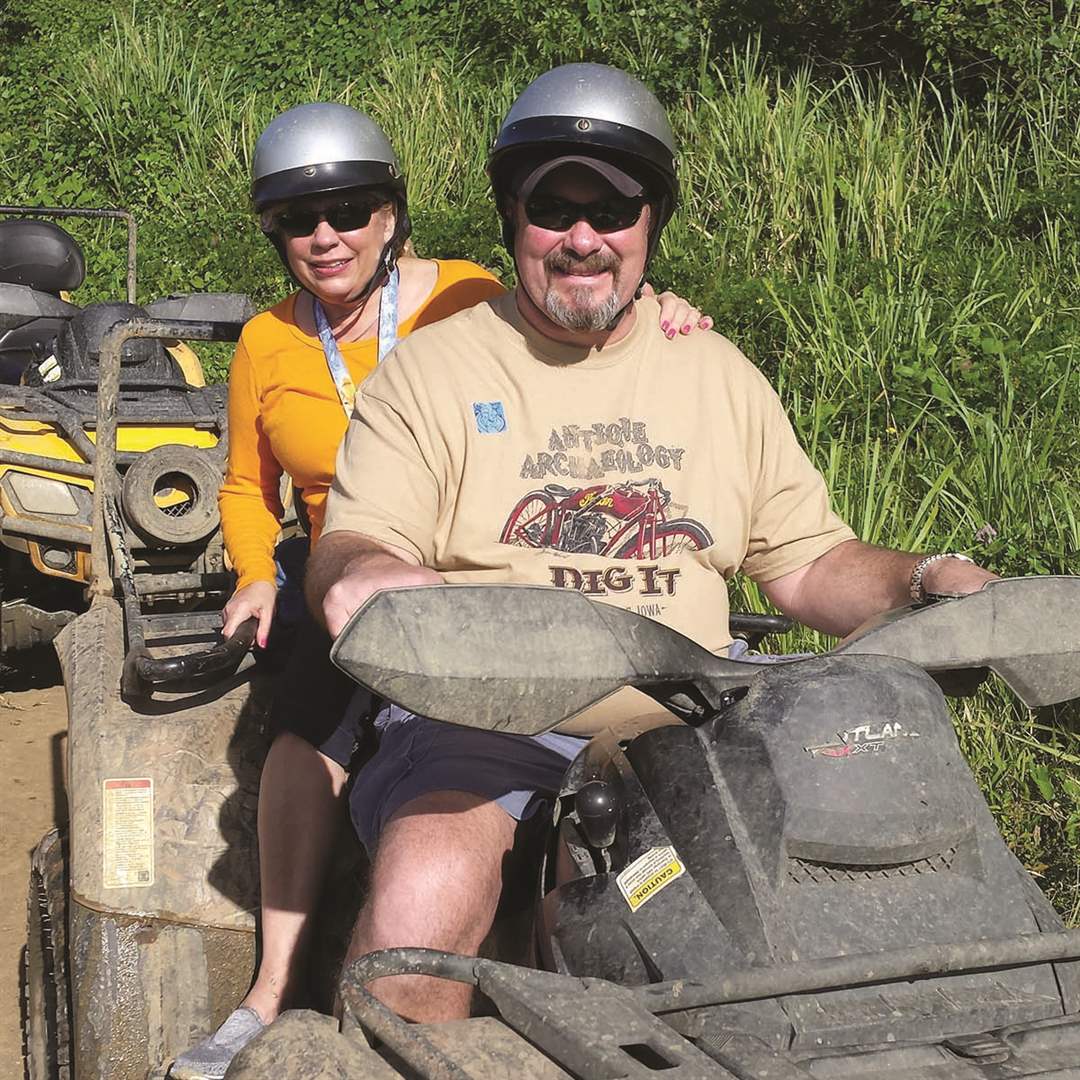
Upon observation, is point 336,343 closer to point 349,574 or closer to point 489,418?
point 489,418

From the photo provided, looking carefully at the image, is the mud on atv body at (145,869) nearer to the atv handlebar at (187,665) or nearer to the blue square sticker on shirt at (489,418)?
the atv handlebar at (187,665)

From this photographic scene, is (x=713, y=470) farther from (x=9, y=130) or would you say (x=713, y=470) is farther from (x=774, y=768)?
(x=9, y=130)

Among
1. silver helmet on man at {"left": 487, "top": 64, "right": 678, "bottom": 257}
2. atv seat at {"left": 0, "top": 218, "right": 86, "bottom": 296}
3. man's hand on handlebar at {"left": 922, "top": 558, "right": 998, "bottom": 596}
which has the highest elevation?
atv seat at {"left": 0, "top": 218, "right": 86, "bottom": 296}

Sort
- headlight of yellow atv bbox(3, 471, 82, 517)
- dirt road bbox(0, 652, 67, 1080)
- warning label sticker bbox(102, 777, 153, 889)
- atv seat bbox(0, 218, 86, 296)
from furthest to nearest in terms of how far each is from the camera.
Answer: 1. atv seat bbox(0, 218, 86, 296)
2. headlight of yellow atv bbox(3, 471, 82, 517)
3. dirt road bbox(0, 652, 67, 1080)
4. warning label sticker bbox(102, 777, 153, 889)

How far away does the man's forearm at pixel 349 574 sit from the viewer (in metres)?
2.00

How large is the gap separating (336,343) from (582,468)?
1.11m

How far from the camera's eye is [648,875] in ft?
5.71

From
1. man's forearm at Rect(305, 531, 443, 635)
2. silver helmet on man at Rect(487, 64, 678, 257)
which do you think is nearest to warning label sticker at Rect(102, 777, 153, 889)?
man's forearm at Rect(305, 531, 443, 635)

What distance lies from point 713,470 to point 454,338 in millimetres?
539

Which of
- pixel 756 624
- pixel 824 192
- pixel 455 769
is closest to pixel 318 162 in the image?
pixel 756 624

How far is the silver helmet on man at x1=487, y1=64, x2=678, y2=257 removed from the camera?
8.10ft

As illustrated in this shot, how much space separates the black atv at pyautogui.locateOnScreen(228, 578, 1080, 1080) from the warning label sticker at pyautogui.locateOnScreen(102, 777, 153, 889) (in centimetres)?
118

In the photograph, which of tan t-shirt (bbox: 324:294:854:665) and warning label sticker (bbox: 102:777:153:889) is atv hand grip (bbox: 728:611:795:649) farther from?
warning label sticker (bbox: 102:777:153:889)

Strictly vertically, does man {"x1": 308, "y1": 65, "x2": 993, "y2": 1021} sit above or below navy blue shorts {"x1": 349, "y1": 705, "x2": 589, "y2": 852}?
above
